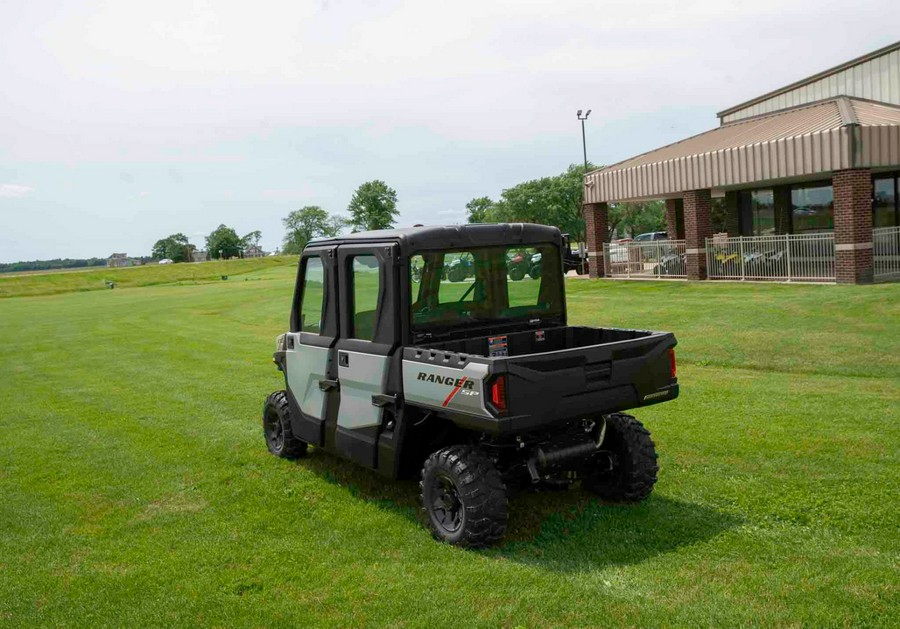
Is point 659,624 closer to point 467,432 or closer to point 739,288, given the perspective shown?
point 467,432

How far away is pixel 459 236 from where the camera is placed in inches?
267

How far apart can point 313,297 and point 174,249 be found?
162 metres

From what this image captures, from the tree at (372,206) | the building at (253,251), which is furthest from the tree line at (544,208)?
the building at (253,251)

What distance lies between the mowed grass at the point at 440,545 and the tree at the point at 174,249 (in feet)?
432

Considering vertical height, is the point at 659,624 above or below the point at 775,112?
below

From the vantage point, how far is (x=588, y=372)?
600cm

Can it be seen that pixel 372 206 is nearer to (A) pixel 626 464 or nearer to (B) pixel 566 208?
(B) pixel 566 208

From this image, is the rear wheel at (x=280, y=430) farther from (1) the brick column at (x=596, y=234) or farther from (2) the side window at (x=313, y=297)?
(1) the brick column at (x=596, y=234)

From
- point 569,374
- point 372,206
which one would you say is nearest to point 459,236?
point 569,374

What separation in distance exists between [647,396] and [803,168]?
62.4 ft

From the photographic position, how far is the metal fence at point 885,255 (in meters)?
22.7

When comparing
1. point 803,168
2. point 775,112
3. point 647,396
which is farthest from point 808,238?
point 647,396

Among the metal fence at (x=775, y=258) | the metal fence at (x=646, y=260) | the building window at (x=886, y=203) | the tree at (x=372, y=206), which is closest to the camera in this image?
the metal fence at (x=775, y=258)

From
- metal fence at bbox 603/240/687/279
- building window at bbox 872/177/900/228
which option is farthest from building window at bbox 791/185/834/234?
metal fence at bbox 603/240/687/279
